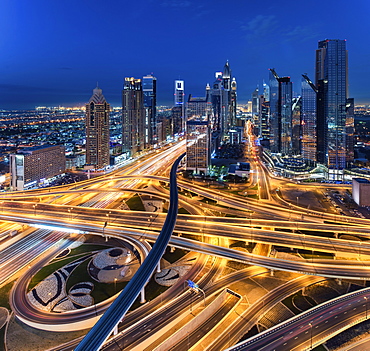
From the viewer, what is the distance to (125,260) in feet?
98.5

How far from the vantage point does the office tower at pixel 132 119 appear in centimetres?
9256

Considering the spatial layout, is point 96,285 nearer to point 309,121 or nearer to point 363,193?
point 363,193

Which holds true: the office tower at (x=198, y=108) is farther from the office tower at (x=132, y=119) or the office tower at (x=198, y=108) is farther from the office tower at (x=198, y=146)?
the office tower at (x=132, y=119)

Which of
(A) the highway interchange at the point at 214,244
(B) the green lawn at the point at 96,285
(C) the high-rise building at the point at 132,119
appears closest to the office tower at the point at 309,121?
(A) the highway interchange at the point at 214,244

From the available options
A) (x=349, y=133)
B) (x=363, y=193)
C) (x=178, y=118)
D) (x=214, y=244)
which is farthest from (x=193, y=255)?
(x=178, y=118)

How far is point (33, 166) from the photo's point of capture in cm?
5853

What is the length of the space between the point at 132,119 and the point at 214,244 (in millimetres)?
70796

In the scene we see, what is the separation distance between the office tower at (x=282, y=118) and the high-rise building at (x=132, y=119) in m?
47.4

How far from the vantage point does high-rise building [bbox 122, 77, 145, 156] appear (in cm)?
9257

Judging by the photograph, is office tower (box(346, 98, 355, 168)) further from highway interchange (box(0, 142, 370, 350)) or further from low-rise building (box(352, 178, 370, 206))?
highway interchange (box(0, 142, 370, 350))

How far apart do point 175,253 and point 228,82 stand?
452ft

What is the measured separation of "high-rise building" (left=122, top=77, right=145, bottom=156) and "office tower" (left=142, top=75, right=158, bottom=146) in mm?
3711

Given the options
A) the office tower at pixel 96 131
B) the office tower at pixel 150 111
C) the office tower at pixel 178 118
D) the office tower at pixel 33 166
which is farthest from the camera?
the office tower at pixel 178 118

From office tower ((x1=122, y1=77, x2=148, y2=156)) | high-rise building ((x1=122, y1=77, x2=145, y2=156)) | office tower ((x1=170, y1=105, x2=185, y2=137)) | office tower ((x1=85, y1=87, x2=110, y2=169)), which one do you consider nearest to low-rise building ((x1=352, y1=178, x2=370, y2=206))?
office tower ((x1=85, y1=87, x2=110, y2=169))
